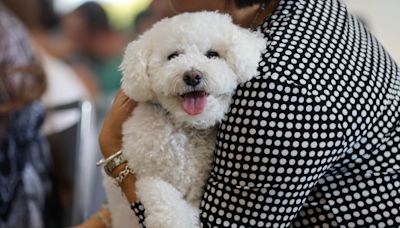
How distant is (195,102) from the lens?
0.73m

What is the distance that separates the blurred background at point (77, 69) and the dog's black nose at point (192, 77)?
0.74 ft

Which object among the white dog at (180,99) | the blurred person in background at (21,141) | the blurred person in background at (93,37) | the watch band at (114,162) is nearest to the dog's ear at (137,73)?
the white dog at (180,99)

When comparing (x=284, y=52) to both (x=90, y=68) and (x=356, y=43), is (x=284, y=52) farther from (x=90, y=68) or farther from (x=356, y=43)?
(x=90, y=68)

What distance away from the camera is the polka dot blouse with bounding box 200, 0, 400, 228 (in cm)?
71

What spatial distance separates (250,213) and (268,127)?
123 millimetres

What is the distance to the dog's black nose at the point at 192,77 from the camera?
27.9 inches

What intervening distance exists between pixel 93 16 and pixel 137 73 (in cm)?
263

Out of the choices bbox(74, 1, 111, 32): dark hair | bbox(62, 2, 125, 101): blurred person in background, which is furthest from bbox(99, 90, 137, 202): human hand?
bbox(74, 1, 111, 32): dark hair

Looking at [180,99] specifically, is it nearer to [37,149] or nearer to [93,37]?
[37,149]

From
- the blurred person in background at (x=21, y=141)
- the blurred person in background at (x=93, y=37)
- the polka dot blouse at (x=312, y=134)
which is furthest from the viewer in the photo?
the blurred person in background at (x=93, y=37)

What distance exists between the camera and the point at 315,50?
744 millimetres

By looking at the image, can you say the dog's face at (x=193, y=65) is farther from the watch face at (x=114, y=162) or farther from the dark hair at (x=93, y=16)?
the dark hair at (x=93, y=16)

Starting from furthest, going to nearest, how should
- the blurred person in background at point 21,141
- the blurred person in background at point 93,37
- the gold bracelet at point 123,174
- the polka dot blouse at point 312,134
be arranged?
the blurred person in background at point 93,37
the blurred person in background at point 21,141
the gold bracelet at point 123,174
the polka dot blouse at point 312,134

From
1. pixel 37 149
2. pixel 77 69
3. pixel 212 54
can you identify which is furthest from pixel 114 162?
pixel 77 69
